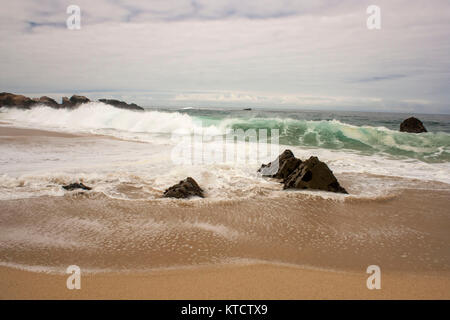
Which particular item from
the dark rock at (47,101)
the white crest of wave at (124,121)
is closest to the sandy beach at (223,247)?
the white crest of wave at (124,121)

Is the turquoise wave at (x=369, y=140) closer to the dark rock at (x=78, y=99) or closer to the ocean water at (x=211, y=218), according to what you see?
the ocean water at (x=211, y=218)

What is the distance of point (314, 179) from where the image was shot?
540 centimetres

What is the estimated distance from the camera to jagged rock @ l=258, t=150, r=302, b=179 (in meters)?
6.32

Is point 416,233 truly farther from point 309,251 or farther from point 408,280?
point 309,251

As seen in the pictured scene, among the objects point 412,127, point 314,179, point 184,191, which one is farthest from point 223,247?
point 412,127

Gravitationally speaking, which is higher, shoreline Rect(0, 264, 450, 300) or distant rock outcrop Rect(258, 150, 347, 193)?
distant rock outcrop Rect(258, 150, 347, 193)

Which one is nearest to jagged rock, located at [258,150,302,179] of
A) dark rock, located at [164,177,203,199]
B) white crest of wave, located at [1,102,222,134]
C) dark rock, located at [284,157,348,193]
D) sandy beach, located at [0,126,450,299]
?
dark rock, located at [284,157,348,193]

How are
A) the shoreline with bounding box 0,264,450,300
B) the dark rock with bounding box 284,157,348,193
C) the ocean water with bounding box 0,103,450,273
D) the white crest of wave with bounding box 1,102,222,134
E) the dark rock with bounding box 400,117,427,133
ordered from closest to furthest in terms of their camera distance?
the shoreline with bounding box 0,264,450,300 < the ocean water with bounding box 0,103,450,273 < the dark rock with bounding box 284,157,348,193 < the white crest of wave with bounding box 1,102,222,134 < the dark rock with bounding box 400,117,427,133

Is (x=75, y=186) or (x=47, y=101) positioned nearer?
(x=75, y=186)

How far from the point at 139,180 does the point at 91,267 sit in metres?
3.30

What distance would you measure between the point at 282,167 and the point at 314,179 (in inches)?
43.1

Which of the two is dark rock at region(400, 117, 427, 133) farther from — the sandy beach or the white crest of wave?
the sandy beach

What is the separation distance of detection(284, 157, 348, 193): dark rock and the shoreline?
2.74 metres

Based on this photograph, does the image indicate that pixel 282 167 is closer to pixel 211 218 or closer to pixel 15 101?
pixel 211 218
